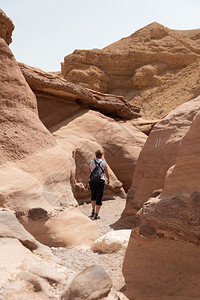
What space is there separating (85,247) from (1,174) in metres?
1.51

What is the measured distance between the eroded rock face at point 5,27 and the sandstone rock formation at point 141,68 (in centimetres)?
1454

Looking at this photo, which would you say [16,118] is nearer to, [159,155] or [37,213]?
[37,213]

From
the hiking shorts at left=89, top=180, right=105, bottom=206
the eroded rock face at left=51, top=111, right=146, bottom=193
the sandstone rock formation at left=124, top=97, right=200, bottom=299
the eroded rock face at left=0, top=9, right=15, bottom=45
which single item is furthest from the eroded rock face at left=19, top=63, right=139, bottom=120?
the sandstone rock formation at left=124, top=97, right=200, bottom=299

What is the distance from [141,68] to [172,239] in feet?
69.5

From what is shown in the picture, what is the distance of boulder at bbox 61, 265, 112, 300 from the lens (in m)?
1.74

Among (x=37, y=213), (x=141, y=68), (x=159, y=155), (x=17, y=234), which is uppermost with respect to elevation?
(x=17, y=234)

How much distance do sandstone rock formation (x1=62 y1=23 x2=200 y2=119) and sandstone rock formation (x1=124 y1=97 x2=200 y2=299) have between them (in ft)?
59.9

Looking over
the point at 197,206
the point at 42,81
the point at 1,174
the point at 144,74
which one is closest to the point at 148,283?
the point at 197,206

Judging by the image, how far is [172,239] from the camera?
2.81 meters

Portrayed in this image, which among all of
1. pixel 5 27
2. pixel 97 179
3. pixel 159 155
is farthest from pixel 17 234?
pixel 5 27

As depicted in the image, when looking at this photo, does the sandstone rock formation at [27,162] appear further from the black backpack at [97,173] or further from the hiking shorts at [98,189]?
the hiking shorts at [98,189]

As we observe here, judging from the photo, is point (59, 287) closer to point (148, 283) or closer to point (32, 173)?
point (148, 283)

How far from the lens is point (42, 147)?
5.32 m

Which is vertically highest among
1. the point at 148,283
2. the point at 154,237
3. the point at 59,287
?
the point at 59,287
